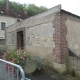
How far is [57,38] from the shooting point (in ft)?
19.2

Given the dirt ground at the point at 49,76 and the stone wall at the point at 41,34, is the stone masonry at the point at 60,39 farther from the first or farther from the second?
the dirt ground at the point at 49,76

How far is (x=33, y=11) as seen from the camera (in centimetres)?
3819

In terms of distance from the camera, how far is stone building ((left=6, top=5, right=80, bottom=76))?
5714mm

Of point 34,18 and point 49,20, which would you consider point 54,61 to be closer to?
point 49,20

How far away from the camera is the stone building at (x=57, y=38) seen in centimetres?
571

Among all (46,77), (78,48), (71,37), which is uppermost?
(71,37)

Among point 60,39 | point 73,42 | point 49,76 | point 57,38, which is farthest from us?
point 73,42

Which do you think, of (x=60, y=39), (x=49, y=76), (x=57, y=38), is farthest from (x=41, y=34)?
(x=49, y=76)

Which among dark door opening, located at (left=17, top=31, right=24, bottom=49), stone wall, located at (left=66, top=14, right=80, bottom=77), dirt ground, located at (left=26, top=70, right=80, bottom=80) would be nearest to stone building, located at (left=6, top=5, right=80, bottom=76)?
stone wall, located at (left=66, top=14, right=80, bottom=77)

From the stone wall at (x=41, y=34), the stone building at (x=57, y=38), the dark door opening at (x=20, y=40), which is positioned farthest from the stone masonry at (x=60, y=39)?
the dark door opening at (x=20, y=40)

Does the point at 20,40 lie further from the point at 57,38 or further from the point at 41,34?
the point at 57,38

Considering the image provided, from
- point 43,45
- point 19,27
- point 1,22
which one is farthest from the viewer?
point 1,22

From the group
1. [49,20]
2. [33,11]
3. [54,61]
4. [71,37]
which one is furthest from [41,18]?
[33,11]

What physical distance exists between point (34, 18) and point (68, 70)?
12.5 ft
